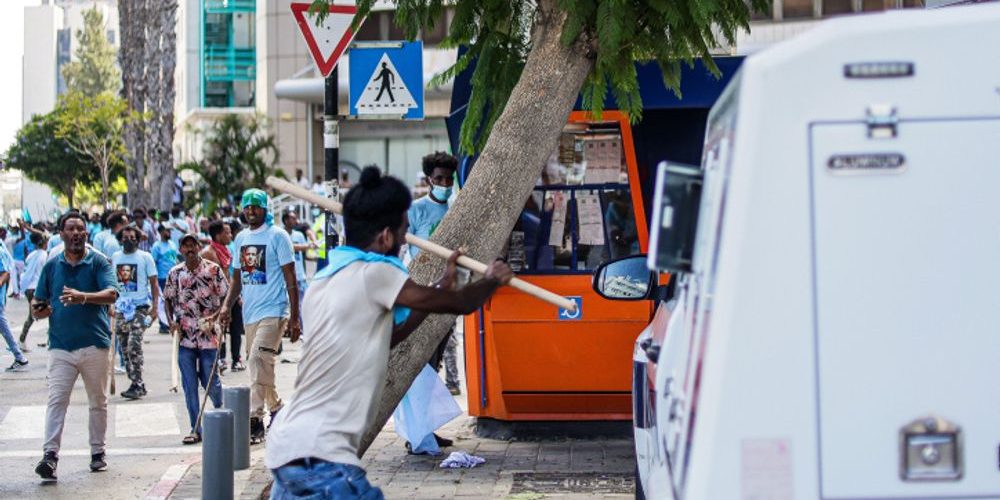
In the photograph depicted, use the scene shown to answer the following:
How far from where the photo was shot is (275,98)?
57750 mm

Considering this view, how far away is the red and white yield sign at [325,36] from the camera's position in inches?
384

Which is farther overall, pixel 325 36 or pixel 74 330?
pixel 74 330

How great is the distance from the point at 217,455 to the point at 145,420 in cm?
570

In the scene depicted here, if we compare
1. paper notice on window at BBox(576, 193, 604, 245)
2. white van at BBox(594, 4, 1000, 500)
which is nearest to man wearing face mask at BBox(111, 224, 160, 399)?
paper notice on window at BBox(576, 193, 604, 245)

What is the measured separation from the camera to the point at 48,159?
261 ft

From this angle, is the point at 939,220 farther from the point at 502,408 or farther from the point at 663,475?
the point at 502,408

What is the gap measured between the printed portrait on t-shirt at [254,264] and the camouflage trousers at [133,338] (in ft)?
11.5

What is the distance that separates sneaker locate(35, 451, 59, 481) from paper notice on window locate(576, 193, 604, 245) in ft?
12.4

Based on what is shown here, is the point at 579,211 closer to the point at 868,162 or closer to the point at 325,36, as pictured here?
the point at 325,36

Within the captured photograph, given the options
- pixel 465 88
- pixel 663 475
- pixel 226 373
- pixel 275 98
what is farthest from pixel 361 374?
pixel 275 98

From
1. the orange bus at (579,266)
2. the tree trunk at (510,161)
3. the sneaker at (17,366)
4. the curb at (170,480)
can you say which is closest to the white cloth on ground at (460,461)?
the orange bus at (579,266)

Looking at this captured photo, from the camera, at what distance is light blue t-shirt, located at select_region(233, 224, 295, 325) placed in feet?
38.4

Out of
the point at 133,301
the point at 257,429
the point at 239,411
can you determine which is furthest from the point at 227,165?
the point at 239,411

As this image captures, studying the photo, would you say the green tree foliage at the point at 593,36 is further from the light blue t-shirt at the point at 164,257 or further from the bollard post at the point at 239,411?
the light blue t-shirt at the point at 164,257
